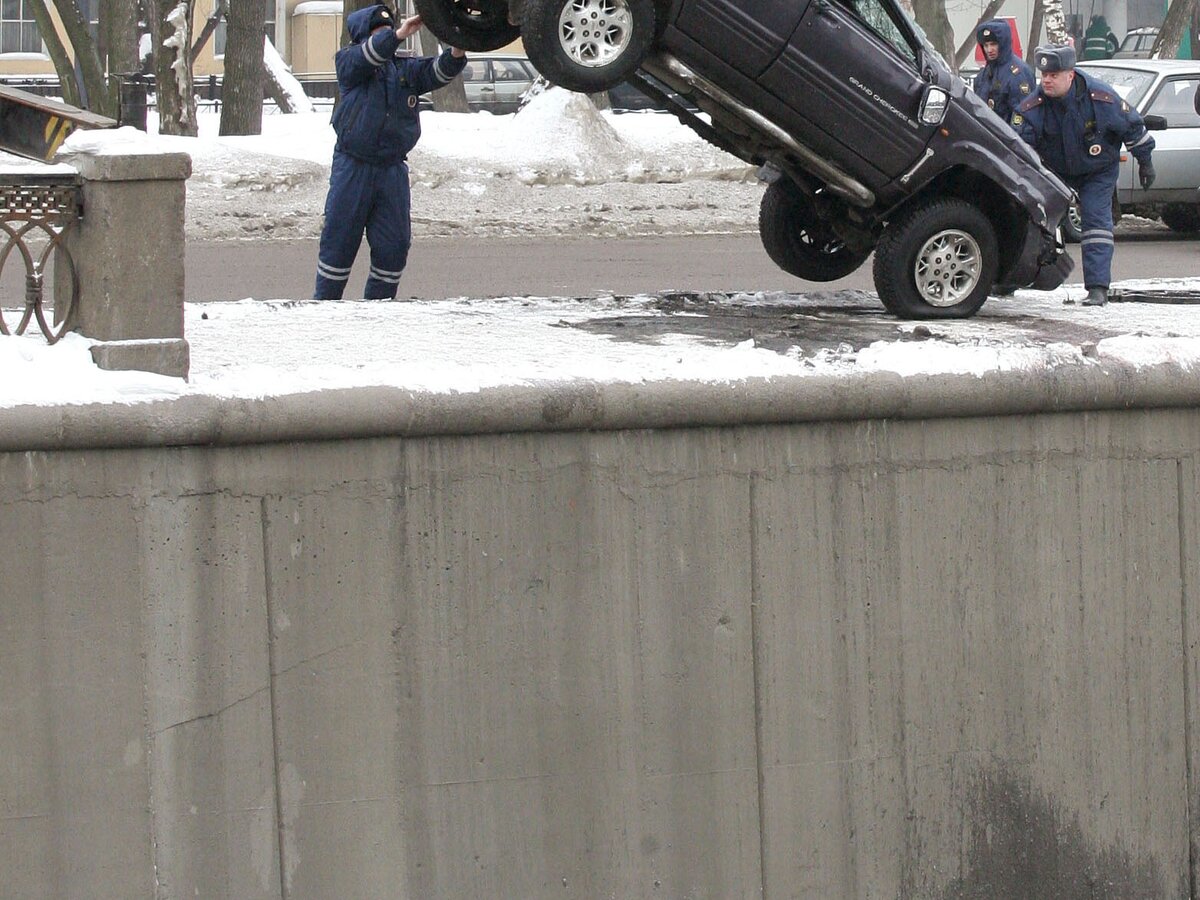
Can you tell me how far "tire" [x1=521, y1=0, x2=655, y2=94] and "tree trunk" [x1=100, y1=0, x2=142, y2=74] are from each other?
15.5 meters

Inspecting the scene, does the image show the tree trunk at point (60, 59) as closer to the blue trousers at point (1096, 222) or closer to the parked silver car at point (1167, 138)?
the parked silver car at point (1167, 138)

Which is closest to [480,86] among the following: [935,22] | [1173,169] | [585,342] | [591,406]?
[935,22]

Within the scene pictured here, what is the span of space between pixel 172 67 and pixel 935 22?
34.7ft

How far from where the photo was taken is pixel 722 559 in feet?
18.7

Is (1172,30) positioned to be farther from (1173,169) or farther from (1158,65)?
(1173,169)

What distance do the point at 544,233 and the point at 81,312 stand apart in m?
11.7

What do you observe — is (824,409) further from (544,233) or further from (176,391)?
(544,233)

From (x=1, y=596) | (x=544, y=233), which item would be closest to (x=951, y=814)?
(x=1, y=596)

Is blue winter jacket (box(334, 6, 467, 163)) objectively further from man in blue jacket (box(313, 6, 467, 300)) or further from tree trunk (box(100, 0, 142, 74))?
tree trunk (box(100, 0, 142, 74))

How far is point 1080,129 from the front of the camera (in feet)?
29.4

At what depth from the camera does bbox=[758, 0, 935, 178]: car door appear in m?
7.22

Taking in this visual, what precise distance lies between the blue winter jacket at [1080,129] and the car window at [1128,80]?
8.36 m

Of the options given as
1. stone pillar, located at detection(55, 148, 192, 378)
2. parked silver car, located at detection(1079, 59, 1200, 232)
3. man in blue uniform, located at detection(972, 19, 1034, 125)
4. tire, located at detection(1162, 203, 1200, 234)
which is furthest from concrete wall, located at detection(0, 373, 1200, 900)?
tire, located at detection(1162, 203, 1200, 234)

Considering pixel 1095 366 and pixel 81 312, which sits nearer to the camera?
pixel 81 312
